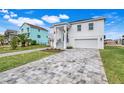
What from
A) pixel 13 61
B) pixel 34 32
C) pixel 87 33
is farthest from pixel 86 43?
pixel 34 32

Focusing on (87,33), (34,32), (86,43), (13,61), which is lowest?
(13,61)

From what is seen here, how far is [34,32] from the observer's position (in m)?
26.6

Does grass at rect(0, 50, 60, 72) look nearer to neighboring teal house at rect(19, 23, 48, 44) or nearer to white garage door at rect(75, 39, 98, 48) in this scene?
white garage door at rect(75, 39, 98, 48)

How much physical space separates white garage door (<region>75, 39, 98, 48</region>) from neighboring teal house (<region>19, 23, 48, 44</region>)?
43.7ft

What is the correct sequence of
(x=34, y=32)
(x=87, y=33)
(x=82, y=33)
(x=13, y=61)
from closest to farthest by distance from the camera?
(x=13, y=61) → (x=87, y=33) → (x=82, y=33) → (x=34, y=32)

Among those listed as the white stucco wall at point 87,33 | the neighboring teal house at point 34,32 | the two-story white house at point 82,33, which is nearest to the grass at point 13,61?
the two-story white house at point 82,33

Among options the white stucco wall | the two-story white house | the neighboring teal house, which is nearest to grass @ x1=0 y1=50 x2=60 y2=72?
the two-story white house

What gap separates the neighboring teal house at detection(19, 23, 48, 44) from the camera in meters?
25.8

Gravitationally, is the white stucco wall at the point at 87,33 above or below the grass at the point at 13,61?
above

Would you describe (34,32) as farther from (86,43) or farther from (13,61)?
(13,61)

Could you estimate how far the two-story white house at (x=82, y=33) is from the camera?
14688 mm

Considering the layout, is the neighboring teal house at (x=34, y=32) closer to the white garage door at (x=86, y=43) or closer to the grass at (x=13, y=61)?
the white garage door at (x=86, y=43)

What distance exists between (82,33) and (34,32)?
1445cm
